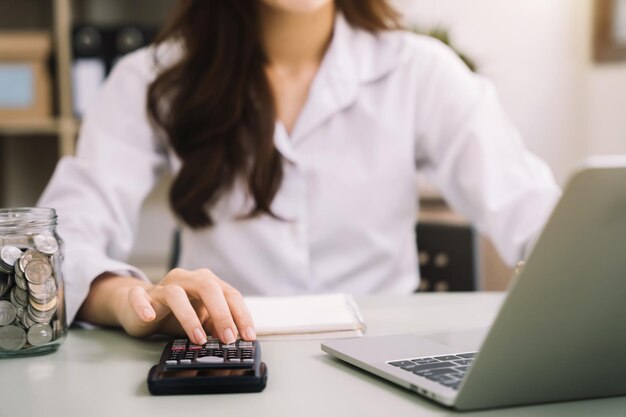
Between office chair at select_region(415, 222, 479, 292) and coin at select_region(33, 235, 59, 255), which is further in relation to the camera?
office chair at select_region(415, 222, 479, 292)

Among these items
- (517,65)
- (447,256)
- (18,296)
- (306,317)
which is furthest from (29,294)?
(517,65)

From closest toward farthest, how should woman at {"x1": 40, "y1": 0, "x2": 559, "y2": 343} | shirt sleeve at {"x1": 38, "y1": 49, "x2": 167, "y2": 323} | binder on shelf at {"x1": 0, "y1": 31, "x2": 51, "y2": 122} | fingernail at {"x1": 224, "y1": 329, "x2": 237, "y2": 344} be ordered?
1. fingernail at {"x1": 224, "y1": 329, "x2": 237, "y2": 344}
2. shirt sleeve at {"x1": 38, "y1": 49, "x2": 167, "y2": 323}
3. woman at {"x1": 40, "y1": 0, "x2": 559, "y2": 343}
4. binder on shelf at {"x1": 0, "y1": 31, "x2": 51, "y2": 122}

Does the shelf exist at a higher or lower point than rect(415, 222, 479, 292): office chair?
higher

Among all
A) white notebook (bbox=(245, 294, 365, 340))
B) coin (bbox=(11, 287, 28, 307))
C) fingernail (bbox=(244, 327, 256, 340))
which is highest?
coin (bbox=(11, 287, 28, 307))

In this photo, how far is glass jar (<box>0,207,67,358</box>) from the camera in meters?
0.68

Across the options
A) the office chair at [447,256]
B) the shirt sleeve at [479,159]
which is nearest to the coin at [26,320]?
the shirt sleeve at [479,159]

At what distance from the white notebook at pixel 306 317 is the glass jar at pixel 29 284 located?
20 cm

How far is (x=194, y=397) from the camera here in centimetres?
56

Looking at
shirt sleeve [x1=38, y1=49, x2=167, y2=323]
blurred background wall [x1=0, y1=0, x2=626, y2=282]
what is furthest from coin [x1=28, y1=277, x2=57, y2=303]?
blurred background wall [x1=0, y1=0, x2=626, y2=282]

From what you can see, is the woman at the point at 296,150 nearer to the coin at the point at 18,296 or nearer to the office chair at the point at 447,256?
the office chair at the point at 447,256

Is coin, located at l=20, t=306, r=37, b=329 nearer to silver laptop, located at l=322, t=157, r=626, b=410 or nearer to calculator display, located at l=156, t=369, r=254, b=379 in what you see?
calculator display, located at l=156, t=369, r=254, b=379

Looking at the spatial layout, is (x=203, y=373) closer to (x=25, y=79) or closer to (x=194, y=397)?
(x=194, y=397)

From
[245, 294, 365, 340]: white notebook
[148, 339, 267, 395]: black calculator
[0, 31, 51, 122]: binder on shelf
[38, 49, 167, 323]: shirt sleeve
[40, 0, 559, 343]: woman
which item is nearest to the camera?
[148, 339, 267, 395]: black calculator

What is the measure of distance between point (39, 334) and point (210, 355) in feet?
0.65
